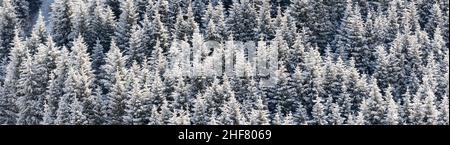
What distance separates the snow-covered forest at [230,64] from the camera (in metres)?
69.9

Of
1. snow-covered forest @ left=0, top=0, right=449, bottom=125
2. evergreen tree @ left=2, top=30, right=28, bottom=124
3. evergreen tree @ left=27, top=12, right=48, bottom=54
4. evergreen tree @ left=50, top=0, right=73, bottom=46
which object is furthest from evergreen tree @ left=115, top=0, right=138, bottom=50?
evergreen tree @ left=2, top=30, right=28, bottom=124

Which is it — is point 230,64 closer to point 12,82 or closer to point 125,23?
point 125,23

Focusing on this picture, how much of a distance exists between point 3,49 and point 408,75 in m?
45.4

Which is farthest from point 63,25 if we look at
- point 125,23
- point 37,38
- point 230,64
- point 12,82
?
point 230,64

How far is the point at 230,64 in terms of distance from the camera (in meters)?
76.9

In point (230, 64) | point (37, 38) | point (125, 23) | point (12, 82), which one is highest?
point (125, 23)

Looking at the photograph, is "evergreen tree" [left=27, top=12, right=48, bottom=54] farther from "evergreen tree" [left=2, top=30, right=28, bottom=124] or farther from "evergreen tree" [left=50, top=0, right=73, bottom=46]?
"evergreen tree" [left=2, top=30, right=28, bottom=124]

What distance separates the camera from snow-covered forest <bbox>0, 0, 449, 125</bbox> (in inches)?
2753

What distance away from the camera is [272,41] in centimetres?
8369

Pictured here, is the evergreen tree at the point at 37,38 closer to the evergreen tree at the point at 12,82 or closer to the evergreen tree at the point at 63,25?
the evergreen tree at the point at 63,25

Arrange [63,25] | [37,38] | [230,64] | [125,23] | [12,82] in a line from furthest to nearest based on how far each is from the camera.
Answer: [63,25] → [125,23] → [37,38] → [12,82] → [230,64]
